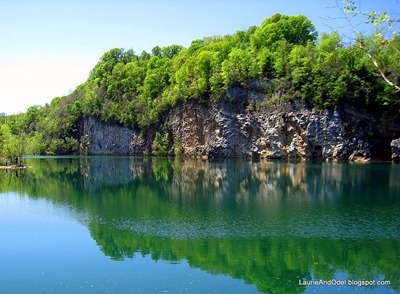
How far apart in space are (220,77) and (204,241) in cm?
7903

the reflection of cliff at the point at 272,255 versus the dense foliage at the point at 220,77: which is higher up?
the dense foliage at the point at 220,77

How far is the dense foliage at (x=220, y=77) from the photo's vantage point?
79.1 m

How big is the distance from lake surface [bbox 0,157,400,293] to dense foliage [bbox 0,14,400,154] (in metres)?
19.9

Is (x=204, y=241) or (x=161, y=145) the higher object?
(x=161, y=145)

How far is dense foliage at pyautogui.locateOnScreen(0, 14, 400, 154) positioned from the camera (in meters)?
79.1

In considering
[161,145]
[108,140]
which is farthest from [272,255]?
[108,140]

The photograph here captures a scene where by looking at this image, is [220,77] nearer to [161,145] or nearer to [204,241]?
[161,145]

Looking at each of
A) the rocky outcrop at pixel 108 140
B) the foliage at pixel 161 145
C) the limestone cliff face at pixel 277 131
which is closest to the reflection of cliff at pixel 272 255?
the limestone cliff face at pixel 277 131

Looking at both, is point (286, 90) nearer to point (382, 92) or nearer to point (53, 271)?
point (382, 92)

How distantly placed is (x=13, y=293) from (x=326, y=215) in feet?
66.5

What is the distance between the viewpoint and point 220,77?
97.4 metres

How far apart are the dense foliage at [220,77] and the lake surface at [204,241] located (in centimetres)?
1994

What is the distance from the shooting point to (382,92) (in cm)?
7744

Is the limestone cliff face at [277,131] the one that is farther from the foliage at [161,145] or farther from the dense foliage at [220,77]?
the dense foliage at [220,77]
